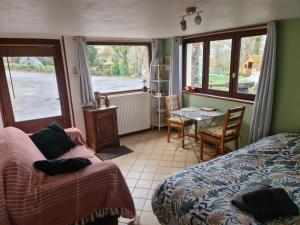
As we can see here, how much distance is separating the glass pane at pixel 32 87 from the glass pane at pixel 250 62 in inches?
125

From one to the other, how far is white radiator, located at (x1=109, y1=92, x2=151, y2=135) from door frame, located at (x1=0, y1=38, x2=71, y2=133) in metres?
0.90

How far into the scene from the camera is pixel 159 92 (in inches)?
187

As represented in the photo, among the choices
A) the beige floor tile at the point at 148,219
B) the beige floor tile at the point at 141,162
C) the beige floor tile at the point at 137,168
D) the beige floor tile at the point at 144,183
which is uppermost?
the beige floor tile at the point at 141,162

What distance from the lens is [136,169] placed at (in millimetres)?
3246

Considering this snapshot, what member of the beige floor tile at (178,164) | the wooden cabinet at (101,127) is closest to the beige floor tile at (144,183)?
the beige floor tile at (178,164)

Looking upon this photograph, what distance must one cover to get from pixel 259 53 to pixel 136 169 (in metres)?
2.55

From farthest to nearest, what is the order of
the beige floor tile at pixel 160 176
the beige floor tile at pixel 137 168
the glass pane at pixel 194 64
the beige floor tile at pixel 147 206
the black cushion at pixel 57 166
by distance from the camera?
1. the glass pane at pixel 194 64
2. the beige floor tile at pixel 137 168
3. the beige floor tile at pixel 160 176
4. the beige floor tile at pixel 147 206
5. the black cushion at pixel 57 166

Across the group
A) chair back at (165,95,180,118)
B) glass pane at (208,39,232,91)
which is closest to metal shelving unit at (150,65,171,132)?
chair back at (165,95,180,118)

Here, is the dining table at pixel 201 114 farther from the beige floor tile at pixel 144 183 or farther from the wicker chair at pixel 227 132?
the beige floor tile at pixel 144 183

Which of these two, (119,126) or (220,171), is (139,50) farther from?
(220,171)

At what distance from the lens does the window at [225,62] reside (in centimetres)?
329

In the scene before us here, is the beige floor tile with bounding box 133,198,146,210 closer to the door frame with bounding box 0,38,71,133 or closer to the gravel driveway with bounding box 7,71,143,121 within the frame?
the door frame with bounding box 0,38,71,133

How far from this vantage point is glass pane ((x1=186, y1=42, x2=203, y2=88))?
420 cm

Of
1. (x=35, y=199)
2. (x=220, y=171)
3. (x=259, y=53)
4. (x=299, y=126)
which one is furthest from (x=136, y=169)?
(x=259, y=53)
